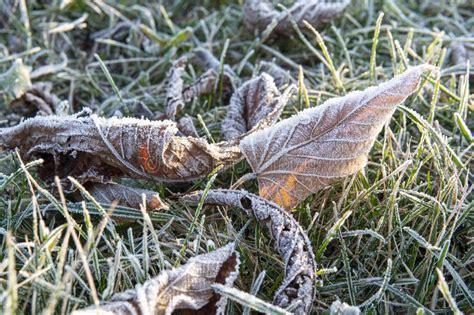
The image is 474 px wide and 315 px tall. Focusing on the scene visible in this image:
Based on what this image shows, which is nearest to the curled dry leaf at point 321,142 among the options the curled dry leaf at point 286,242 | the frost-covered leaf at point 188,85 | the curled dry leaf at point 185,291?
the curled dry leaf at point 286,242

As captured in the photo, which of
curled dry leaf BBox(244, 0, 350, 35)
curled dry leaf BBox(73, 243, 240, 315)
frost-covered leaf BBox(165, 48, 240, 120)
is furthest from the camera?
curled dry leaf BBox(244, 0, 350, 35)

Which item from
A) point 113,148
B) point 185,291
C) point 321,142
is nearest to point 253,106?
point 321,142

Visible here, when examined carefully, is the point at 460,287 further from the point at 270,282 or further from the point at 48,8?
the point at 48,8

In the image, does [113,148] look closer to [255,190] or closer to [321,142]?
[255,190]

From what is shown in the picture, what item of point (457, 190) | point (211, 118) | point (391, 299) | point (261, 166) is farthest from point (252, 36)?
point (391, 299)


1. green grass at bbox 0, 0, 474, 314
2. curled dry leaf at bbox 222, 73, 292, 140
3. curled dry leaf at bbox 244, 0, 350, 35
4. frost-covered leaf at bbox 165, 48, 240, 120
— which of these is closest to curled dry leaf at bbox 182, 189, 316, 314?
green grass at bbox 0, 0, 474, 314

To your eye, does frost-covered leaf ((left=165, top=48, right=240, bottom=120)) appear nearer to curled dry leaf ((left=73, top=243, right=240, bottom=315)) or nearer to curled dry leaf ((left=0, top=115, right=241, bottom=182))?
curled dry leaf ((left=0, top=115, right=241, bottom=182))
